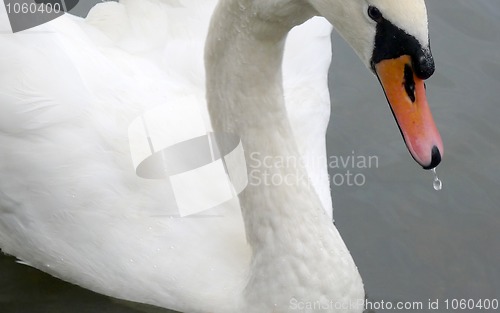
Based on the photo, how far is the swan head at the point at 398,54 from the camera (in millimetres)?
3922

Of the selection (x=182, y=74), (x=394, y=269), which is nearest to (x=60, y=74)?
(x=182, y=74)

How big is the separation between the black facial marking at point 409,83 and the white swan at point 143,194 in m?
Result: 0.76

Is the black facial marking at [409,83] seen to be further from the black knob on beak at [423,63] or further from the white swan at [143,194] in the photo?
the white swan at [143,194]

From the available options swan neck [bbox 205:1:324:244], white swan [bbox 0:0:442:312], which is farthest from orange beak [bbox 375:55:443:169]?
white swan [bbox 0:0:442:312]

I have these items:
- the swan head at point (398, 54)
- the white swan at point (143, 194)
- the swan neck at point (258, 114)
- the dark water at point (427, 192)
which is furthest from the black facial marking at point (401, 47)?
the dark water at point (427, 192)

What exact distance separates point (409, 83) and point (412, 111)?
0.39 ft

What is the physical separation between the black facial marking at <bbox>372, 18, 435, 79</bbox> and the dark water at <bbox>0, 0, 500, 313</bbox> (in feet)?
7.46

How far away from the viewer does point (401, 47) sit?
3.98 m

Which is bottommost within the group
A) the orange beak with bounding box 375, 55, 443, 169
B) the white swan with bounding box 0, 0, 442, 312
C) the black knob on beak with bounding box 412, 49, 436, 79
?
the white swan with bounding box 0, 0, 442, 312

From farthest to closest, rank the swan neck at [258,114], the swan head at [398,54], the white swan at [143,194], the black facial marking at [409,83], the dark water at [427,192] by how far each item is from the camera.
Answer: the dark water at [427,192]
the white swan at [143,194]
the swan neck at [258,114]
the black facial marking at [409,83]
the swan head at [398,54]

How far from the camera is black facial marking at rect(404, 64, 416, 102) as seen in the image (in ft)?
13.4

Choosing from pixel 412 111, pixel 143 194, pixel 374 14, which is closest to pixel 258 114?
pixel 143 194

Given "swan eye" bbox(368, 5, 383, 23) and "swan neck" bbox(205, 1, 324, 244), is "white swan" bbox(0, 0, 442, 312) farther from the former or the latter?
"swan eye" bbox(368, 5, 383, 23)

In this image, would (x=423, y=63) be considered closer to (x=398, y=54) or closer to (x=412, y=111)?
(x=398, y=54)
